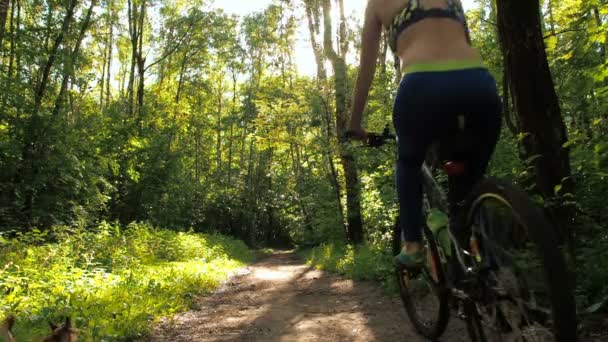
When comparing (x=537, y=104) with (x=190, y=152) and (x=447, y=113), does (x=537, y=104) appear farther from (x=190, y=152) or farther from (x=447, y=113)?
(x=190, y=152)

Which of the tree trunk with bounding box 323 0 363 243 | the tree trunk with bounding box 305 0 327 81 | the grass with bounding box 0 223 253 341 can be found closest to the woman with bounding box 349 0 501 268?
the grass with bounding box 0 223 253 341

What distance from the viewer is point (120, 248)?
9570 mm

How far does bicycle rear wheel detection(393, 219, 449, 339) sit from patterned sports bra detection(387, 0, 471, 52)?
120 centimetres

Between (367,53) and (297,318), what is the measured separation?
3225 mm

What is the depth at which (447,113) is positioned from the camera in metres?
2.14

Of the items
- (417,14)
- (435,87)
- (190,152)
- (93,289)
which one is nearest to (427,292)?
(435,87)

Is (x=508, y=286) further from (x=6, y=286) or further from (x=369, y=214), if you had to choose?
(x=369, y=214)

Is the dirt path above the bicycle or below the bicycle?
below

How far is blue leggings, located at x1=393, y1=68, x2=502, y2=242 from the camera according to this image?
83.5 inches

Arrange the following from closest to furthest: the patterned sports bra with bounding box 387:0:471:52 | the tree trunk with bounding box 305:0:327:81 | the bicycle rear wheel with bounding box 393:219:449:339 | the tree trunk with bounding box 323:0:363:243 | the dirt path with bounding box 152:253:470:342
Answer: the patterned sports bra with bounding box 387:0:471:52
the bicycle rear wheel with bounding box 393:219:449:339
the dirt path with bounding box 152:253:470:342
the tree trunk with bounding box 323:0:363:243
the tree trunk with bounding box 305:0:327:81

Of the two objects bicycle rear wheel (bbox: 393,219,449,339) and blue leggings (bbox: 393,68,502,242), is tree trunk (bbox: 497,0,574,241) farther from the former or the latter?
blue leggings (bbox: 393,68,502,242)

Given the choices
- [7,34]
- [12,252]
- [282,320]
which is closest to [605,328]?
[282,320]

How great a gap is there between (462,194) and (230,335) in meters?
2.81

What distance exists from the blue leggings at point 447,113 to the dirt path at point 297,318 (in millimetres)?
1559
